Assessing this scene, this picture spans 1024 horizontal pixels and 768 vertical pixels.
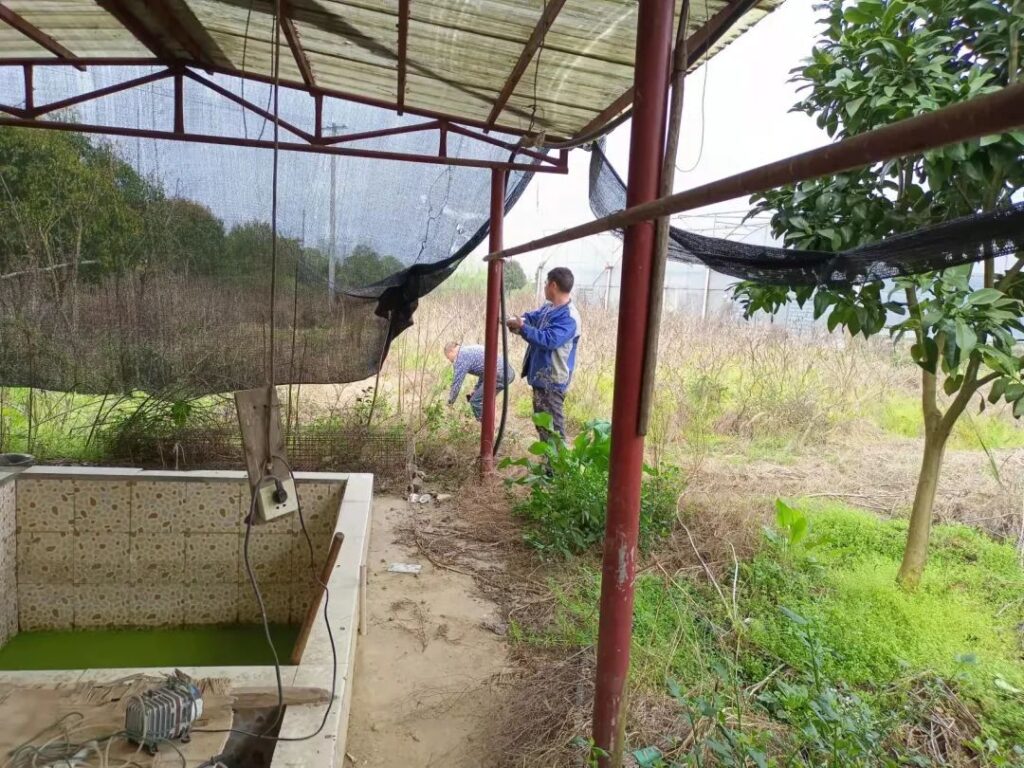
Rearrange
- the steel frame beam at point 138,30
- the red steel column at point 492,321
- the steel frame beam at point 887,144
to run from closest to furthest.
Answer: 1. the steel frame beam at point 887,144
2. the steel frame beam at point 138,30
3. the red steel column at point 492,321

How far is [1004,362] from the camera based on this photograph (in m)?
2.02

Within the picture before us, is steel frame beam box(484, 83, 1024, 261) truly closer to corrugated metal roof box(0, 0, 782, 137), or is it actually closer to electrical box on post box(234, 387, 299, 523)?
electrical box on post box(234, 387, 299, 523)

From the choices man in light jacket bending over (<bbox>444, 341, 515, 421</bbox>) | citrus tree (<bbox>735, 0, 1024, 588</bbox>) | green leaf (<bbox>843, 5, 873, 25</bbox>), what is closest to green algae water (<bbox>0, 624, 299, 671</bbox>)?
man in light jacket bending over (<bbox>444, 341, 515, 421</bbox>)

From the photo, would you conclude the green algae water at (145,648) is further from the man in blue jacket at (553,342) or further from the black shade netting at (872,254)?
the black shade netting at (872,254)

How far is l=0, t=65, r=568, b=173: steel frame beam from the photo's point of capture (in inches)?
157

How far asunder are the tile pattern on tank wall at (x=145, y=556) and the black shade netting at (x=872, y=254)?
233 cm

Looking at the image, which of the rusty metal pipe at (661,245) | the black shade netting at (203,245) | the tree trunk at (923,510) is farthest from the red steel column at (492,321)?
the rusty metal pipe at (661,245)

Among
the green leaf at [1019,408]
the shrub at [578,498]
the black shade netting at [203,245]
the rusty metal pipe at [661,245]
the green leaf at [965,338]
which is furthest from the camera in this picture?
the black shade netting at [203,245]

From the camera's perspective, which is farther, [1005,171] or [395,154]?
[395,154]

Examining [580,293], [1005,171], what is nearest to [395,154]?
[1005,171]

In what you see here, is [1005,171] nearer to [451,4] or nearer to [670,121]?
[670,121]

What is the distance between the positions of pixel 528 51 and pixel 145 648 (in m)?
3.39

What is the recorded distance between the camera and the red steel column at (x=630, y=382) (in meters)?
1.63

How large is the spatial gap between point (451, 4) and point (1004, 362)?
98.3 inches
